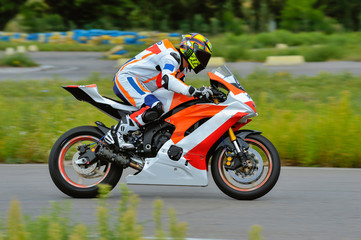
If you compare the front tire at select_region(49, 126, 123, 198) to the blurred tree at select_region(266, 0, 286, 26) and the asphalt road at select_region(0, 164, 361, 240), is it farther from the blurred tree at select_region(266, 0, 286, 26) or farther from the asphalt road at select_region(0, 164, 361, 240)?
the blurred tree at select_region(266, 0, 286, 26)

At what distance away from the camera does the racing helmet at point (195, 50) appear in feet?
21.4

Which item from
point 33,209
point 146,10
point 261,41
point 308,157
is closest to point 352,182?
point 308,157

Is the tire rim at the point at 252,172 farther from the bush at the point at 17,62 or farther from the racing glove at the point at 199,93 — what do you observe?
the bush at the point at 17,62

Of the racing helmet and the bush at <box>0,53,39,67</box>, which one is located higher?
the bush at <box>0,53,39,67</box>

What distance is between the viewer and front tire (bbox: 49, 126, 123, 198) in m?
6.63

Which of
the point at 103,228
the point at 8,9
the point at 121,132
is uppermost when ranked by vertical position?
the point at 8,9

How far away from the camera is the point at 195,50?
257 inches

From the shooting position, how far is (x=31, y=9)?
129 feet

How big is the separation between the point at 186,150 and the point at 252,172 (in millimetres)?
715

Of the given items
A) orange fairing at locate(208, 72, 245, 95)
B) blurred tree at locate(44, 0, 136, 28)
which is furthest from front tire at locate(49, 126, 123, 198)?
blurred tree at locate(44, 0, 136, 28)

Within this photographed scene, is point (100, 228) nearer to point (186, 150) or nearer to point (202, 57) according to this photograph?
point (186, 150)

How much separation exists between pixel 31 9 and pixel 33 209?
Answer: 114 feet

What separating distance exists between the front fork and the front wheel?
34 mm

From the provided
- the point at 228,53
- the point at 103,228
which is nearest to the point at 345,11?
the point at 228,53
